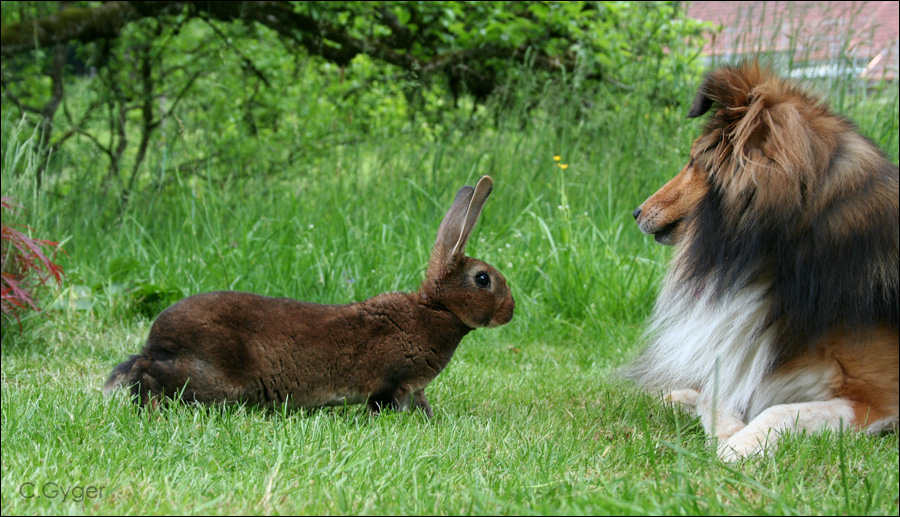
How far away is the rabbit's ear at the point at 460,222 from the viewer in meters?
3.14

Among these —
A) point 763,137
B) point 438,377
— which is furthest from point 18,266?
point 763,137

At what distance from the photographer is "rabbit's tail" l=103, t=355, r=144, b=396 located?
113 inches

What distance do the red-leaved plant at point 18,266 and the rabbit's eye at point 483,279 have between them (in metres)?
2.28

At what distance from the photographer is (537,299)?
5340 millimetres

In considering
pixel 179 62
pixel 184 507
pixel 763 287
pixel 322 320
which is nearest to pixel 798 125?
pixel 763 287

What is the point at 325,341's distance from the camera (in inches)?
120

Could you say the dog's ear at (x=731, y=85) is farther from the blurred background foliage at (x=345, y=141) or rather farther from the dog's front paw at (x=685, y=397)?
the blurred background foliage at (x=345, y=141)

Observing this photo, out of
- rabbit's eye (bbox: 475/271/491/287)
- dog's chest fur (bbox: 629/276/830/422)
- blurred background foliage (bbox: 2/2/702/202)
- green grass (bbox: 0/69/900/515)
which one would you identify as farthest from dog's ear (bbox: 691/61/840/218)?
blurred background foliage (bbox: 2/2/702/202)

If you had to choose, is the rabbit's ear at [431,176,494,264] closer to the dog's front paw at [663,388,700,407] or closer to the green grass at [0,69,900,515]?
the green grass at [0,69,900,515]

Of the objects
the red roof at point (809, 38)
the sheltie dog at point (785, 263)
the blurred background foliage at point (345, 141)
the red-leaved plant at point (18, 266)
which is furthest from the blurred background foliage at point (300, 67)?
the sheltie dog at point (785, 263)

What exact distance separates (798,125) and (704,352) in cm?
93

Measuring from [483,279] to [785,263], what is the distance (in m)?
1.17

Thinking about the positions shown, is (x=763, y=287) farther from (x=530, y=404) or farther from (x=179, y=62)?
(x=179, y=62)

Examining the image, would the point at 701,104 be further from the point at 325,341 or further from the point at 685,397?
the point at 325,341
